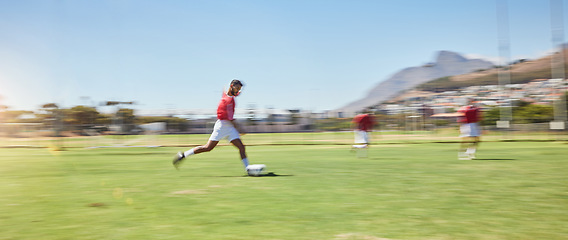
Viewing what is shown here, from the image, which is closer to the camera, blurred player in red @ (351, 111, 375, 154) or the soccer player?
the soccer player

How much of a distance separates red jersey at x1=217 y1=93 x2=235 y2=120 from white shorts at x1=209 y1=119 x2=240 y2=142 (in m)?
0.13

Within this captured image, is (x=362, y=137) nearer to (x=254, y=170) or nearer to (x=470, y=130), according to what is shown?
(x=470, y=130)

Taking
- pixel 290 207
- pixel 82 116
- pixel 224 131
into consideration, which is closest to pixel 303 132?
pixel 82 116

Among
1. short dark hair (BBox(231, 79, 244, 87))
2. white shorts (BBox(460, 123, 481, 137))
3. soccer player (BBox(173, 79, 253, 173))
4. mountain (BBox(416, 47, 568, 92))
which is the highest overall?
mountain (BBox(416, 47, 568, 92))

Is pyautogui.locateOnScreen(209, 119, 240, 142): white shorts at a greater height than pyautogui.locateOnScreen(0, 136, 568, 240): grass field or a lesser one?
greater

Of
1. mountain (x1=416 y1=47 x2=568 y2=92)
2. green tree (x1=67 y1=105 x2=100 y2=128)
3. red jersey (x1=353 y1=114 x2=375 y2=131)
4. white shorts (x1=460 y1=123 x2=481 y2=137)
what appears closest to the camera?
white shorts (x1=460 y1=123 x2=481 y2=137)

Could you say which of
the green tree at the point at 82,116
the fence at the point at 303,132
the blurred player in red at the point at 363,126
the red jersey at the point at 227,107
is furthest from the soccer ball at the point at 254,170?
the green tree at the point at 82,116

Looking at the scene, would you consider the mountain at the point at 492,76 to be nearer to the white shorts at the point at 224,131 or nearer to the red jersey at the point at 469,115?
the red jersey at the point at 469,115

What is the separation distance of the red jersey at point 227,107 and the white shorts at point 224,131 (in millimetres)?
131

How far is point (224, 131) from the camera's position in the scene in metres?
10.1

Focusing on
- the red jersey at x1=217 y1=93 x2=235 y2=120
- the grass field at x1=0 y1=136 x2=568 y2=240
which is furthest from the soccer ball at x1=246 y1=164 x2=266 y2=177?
the red jersey at x1=217 y1=93 x2=235 y2=120

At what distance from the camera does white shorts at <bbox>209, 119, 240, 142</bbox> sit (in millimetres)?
10055

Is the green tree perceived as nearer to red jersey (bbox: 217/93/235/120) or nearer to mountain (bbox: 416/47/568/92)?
red jersey (bbox: 217/93/235/120)

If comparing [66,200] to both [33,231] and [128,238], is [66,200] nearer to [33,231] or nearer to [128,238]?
[33,231]
